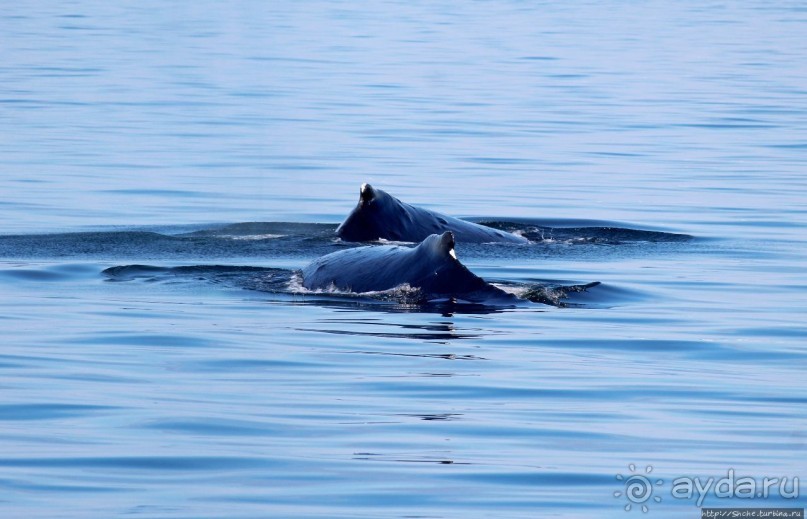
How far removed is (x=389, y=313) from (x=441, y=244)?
630 mm

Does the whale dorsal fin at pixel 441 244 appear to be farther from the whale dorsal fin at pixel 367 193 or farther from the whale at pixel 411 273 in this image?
the whale dorsal fin at pixel 367 193

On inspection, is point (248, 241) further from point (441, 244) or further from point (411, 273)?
point (441, 244)

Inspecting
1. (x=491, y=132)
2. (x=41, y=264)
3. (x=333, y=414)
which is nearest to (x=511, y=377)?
(x=333, y=414)

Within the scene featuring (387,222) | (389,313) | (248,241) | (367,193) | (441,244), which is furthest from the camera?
(248,241)

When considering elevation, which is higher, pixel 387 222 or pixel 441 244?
pixel 441 244

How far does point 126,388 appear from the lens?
9586mm

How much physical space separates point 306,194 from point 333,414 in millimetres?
12705

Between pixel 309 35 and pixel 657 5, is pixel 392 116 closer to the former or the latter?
pixel 309 35

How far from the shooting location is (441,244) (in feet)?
39.1

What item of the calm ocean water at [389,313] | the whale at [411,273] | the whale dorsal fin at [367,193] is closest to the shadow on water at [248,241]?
the calm ocean water at [389,313]

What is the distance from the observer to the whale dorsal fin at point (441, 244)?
11731 mm

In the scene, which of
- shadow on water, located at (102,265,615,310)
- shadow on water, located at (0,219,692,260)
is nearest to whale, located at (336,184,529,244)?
shadow on water, located at (0,219,692,260)

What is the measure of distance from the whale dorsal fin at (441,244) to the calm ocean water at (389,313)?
0.41 meters

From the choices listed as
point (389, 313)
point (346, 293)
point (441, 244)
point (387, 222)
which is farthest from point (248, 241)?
point (441, 244)
